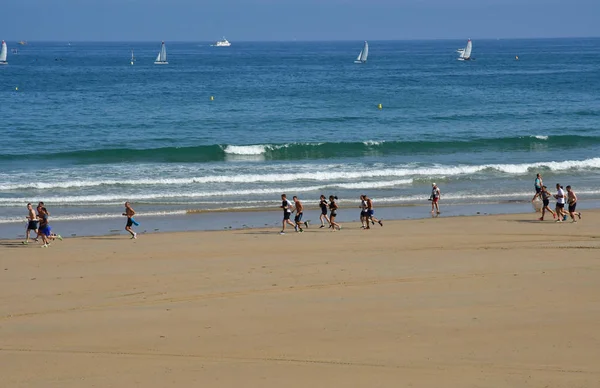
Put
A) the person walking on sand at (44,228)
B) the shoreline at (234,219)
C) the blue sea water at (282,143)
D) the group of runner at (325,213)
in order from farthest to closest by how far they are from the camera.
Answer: the blue sea water at (282,143), the shoreline at (234,219), the group of runner at (325,213), the person walking on sand at (44,228)

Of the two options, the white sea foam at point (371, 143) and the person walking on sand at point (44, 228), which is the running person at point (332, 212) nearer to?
the person walking on sand at point (44, 228)

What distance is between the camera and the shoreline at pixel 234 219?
884 inches

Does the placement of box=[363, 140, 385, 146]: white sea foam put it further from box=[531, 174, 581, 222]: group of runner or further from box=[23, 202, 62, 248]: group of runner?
box=[23, 202, 62, 248]: group of runner

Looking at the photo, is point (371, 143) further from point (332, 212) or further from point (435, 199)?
point (332, 212)

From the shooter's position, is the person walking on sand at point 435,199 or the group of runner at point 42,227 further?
the person walking on sand at point 435,199

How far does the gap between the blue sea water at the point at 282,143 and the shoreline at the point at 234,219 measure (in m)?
0.90

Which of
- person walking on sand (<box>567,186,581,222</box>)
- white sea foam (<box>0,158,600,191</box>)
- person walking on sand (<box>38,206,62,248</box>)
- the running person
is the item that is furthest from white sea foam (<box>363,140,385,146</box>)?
person walking on sand (<box>38,206,62,248</box>)

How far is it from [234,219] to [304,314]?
11.4 metres

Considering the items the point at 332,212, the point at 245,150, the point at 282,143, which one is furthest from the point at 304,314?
the point at 282,143

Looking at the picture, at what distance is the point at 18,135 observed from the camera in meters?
41.7

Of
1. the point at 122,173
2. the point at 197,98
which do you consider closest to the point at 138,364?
the point at 122,173

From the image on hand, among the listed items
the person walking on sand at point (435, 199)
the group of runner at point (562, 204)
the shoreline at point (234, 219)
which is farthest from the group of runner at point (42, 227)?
the group of runner at point (562, 204)

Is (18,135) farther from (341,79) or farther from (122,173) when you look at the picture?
(341,79)

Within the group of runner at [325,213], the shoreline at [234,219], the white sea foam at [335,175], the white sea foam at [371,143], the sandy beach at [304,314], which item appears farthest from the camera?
the white sea foam at [371,143]
